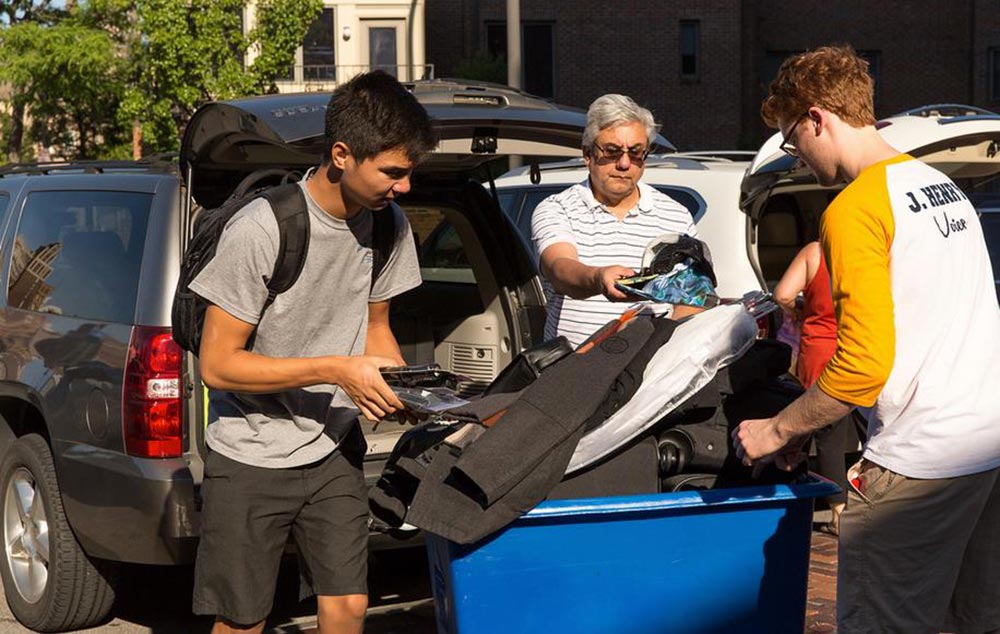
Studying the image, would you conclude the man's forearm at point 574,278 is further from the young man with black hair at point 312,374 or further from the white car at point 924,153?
the white car at point 924,153

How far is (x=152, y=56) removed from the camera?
26422 millimetres

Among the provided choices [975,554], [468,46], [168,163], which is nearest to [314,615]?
[168,163]

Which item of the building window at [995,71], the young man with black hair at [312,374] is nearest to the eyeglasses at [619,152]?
the young man with black hair at [312,374]

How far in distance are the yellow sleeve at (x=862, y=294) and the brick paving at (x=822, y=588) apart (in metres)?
2.02

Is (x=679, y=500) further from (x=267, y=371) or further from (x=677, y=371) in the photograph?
(x=267, y=371)

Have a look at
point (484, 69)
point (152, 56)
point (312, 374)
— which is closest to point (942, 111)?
point (312, 374)

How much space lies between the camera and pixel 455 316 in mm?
6430

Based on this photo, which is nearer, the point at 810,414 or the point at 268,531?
the point at 810,414

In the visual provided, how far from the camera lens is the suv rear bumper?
5.02 m

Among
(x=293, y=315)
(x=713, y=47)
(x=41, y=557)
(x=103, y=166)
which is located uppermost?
(x=713, y=47)

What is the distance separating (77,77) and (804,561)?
85.5ft

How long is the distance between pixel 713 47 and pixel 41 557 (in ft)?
110

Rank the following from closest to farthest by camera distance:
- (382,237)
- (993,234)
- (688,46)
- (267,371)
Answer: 1. (267,371)
2. (382,237)
3. (993,234)
4. (688,46)

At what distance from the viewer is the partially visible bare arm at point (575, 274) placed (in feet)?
13.8
